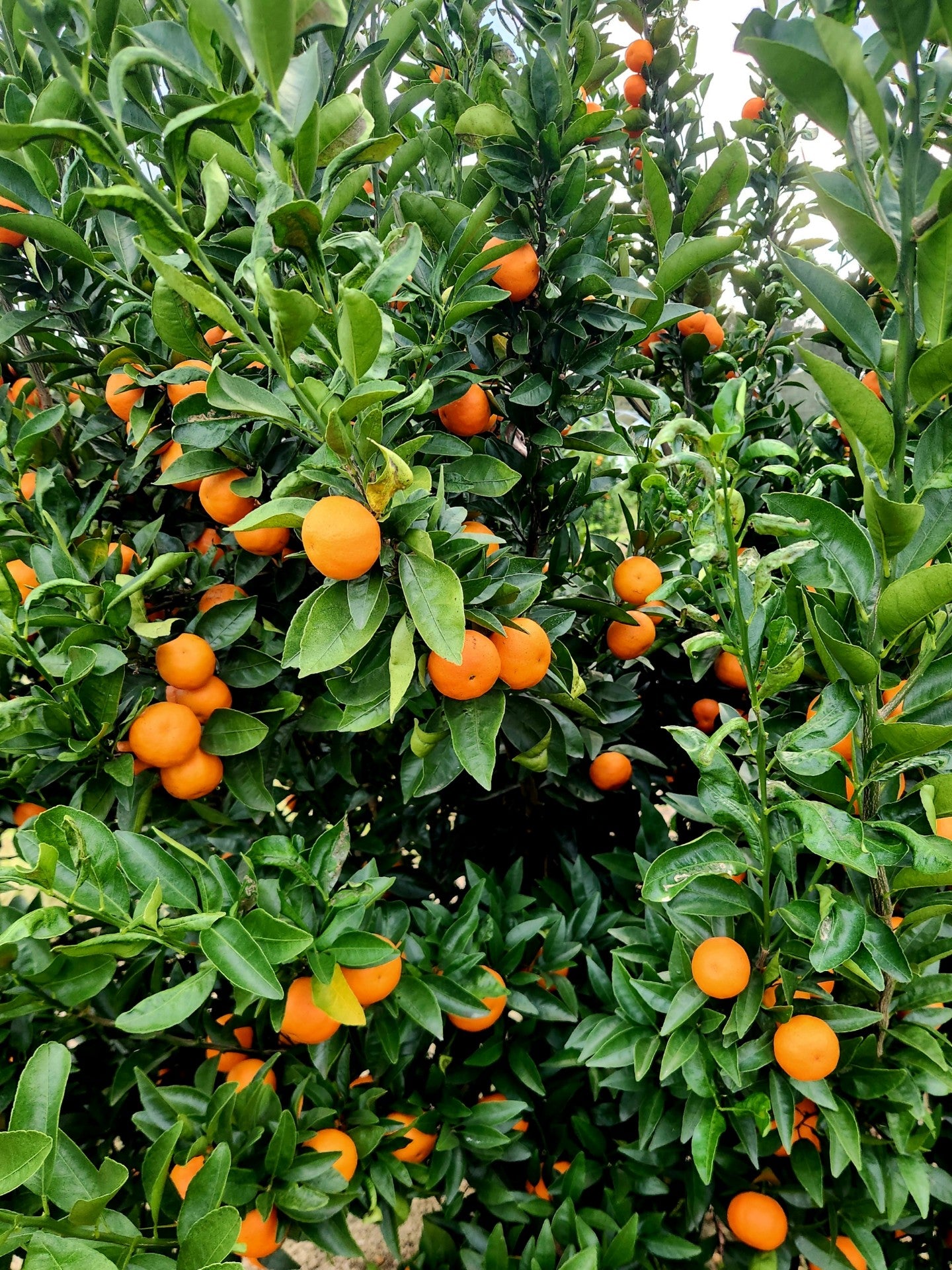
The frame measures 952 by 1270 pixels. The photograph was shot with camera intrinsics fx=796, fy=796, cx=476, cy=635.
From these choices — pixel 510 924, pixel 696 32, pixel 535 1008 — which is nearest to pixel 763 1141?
pixel 535 1008

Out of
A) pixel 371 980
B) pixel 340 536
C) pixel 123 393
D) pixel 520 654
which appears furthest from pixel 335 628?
pixel 123 393

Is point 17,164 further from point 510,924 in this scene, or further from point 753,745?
point 510,924

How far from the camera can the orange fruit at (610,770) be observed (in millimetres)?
1356

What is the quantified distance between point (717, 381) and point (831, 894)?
4.04 feet

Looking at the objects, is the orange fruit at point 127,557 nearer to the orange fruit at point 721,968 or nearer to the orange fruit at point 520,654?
the orange fruit at point 520,654

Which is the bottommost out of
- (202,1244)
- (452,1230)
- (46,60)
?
(452,1230)

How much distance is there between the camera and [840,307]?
2.31ft

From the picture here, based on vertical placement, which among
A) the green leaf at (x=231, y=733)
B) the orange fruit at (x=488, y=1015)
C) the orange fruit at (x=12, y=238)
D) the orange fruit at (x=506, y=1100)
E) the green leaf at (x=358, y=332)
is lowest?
the orange fruit at (x=506, y=1100)

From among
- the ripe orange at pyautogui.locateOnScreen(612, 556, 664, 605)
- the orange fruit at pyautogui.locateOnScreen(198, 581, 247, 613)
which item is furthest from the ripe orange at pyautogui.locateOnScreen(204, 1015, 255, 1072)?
the ripe orange at pyautogui.locateOnScreen(612, 556, 664, 605)

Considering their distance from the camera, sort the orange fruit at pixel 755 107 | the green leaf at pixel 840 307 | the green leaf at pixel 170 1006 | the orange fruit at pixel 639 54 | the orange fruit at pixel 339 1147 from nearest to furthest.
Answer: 1. the green leaf at pixel 840 307
2. the green leaf at pixel 170 1006
3. the orange fruit at pixel 339 1147
4. the orange fruit at pixel 639 54
5. the orange fruit at pixel 755 107

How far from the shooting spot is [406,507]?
780mm

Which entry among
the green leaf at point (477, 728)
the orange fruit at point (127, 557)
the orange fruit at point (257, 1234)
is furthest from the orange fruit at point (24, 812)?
the green leaf at point (477, 728)

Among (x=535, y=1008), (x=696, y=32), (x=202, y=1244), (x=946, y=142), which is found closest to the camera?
(x=202, y=1244)

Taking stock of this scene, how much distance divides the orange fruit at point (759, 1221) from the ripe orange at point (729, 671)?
742mm
